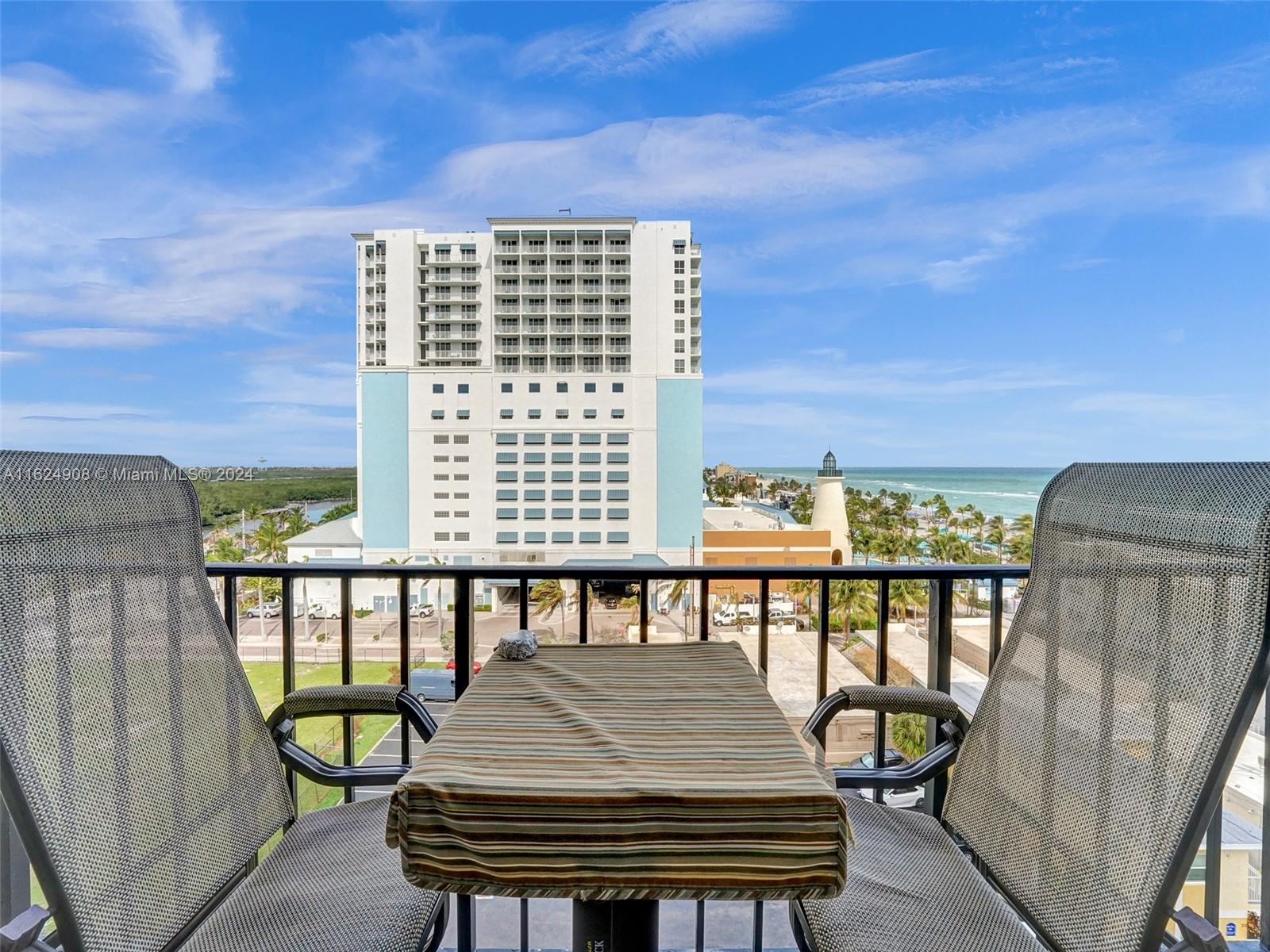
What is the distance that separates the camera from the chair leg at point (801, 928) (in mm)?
1161

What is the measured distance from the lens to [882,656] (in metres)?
2.16

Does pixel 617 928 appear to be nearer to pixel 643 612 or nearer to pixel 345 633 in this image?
pixel 643 612

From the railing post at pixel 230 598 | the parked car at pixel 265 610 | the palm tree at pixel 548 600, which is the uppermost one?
the railing post at pixel 230 598

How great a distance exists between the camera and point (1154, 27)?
8.76 meters

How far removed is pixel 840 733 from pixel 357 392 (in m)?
18.7

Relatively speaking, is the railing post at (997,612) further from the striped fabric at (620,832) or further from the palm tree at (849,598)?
the striped fabric at (620,832)

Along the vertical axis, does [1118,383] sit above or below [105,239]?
below

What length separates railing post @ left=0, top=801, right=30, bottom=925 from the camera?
4.68ft

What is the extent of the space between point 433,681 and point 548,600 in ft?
3.29

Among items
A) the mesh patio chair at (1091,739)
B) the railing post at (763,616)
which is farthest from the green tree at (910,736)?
the mesh patio chair at (1091,739)

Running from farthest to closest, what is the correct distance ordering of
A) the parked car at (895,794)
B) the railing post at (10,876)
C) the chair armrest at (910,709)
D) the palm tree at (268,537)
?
the palm tree at (268,537) → the parked car at (895,794) → the chair armrest at (910,709) → the railing post at (10,876)

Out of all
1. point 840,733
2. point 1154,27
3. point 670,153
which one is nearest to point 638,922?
point 840,733

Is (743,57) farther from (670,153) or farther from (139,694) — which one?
(139,694)

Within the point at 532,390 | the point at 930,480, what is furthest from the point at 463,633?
the point at 532,390
